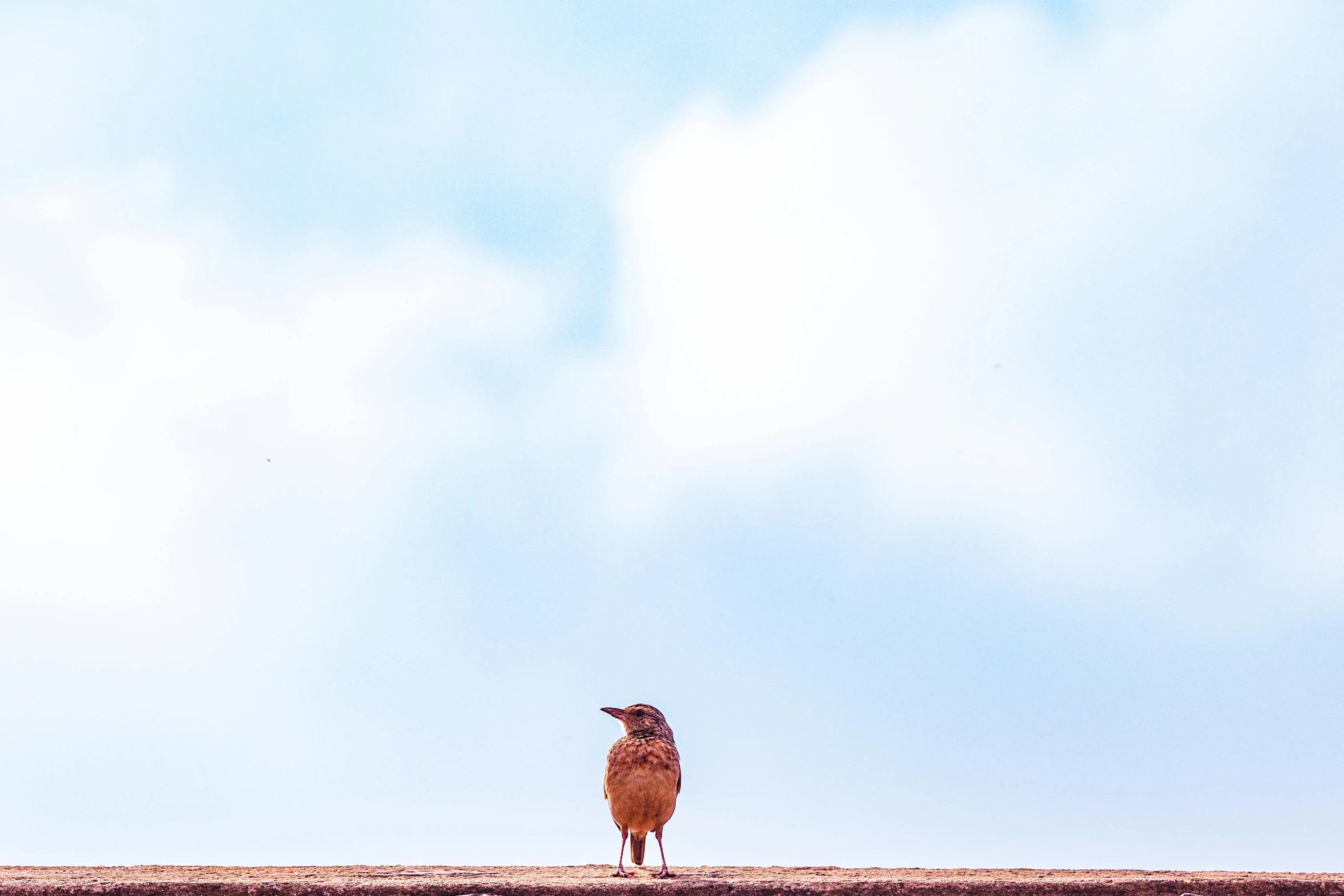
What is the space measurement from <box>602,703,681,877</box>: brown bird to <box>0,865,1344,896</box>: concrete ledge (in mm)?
1737

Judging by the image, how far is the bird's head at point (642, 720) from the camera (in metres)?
8.24

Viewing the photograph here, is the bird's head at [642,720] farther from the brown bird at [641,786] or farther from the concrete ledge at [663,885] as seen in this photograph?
the concrete ledge at [663,885]

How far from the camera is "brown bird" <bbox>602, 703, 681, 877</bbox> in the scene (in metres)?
7.88

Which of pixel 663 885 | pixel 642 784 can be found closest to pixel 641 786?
pixel 642 784

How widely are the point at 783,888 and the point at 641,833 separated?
264 cm

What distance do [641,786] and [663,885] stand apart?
229cm

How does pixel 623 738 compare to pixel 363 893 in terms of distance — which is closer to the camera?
pixel 363 893

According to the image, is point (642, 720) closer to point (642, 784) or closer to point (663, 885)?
point (642, 784)

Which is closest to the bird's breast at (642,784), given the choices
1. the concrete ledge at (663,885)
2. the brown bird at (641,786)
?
the brown bird at (641,786)

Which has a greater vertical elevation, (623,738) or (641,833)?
(623,738)

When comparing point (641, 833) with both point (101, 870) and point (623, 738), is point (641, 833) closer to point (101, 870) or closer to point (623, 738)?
point (623, 738)

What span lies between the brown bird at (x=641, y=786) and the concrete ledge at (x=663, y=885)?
1.74m

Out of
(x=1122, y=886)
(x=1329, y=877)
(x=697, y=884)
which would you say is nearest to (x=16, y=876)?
(x=697, y=884)

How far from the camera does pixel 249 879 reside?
18.3 ft
